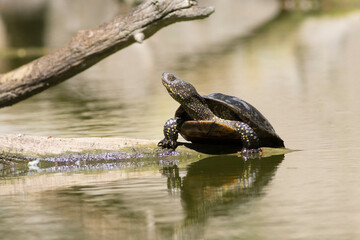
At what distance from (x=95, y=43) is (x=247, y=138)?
1.96 metres

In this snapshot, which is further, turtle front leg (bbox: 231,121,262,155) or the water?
turtle front leg (bbox: 231,121,262,155)

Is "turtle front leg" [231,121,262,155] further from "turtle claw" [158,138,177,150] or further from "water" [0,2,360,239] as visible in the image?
"turtle claw" [158,138,177,150]

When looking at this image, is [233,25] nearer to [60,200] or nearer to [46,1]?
[46,1]

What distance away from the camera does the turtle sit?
5.95m

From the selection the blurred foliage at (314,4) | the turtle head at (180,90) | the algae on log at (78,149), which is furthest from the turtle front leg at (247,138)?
the blurred foliage at (314,4)

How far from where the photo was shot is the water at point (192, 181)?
12.5 ft

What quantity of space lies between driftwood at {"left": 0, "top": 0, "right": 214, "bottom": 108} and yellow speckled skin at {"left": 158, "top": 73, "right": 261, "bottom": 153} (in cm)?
89

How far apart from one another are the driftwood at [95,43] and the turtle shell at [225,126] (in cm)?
109

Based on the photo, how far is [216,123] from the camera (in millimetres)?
5855

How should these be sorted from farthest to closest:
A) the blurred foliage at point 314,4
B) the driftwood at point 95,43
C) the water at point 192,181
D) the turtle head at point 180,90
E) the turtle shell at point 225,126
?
the blurred foliage at point 314,4, the driftwood at point 95,43, the turtle head at point 180,90, the turtle shell at point 225,126, the water at point 192,181

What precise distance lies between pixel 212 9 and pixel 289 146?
1483 millimetres

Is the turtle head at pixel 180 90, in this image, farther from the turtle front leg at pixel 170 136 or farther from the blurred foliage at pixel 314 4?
the blurred foliage at pixel 314 4

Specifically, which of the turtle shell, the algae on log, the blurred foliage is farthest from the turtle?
the blurred foliage

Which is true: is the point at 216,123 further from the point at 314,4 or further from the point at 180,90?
the point at 314,4
